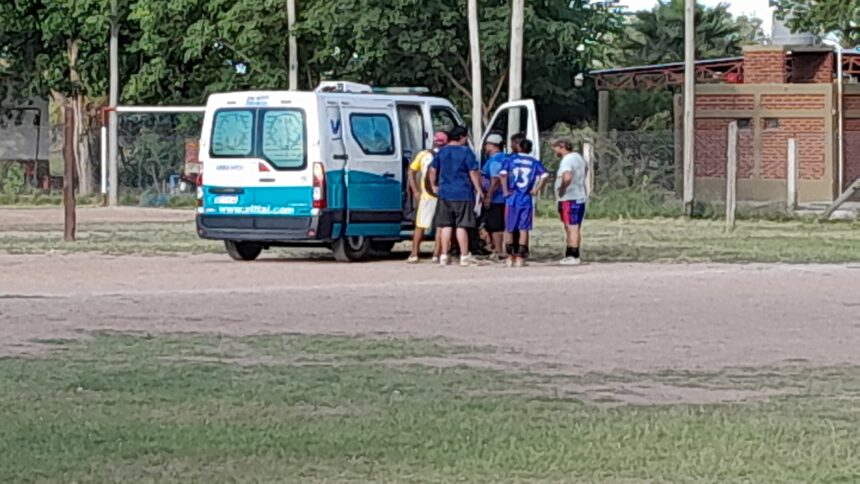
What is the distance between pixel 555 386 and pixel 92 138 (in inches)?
1719

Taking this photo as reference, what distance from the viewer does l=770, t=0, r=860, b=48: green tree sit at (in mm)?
39688

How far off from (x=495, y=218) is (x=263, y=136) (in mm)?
3029

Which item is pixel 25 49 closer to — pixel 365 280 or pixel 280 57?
pixel 280 57

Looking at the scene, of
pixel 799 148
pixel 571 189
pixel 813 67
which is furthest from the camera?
pixel 813 67

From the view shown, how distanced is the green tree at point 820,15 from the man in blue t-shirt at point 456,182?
19.7 meters

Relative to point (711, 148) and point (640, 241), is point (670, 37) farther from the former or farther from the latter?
point (640, 241)

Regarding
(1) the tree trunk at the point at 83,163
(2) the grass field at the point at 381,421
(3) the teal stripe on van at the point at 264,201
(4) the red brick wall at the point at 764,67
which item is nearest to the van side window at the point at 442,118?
(3) the teal stripe on van at the point at 264,201

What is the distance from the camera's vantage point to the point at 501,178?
21641mm

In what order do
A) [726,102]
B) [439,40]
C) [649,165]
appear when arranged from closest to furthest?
[649,165] → [439,40] → [726,102]

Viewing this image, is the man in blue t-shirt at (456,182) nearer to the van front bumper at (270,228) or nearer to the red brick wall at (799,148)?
the van front bumper at (270,228)

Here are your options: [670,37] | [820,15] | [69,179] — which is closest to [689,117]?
[820,15]

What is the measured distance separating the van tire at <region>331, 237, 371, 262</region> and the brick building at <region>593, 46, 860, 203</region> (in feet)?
77.9

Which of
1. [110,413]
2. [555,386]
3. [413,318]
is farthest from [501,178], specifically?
[110,413]

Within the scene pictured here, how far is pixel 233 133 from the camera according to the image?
22.6 meters
